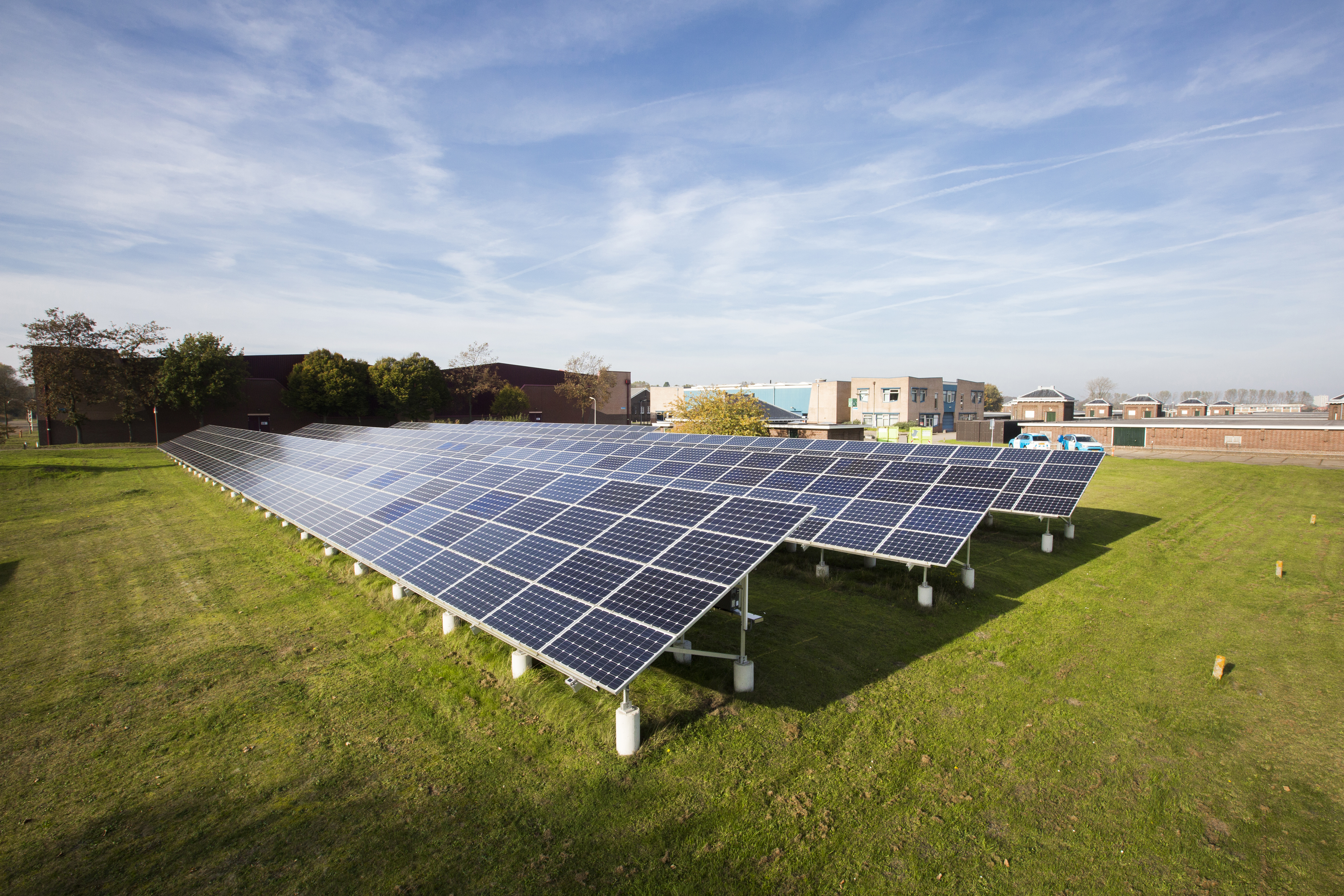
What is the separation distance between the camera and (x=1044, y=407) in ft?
297

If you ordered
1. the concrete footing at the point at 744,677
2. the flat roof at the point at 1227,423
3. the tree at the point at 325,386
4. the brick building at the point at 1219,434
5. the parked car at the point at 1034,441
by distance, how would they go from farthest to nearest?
the tree at the point at 325,386, the parked car at the point at 1034,441, the flat roof at the point at 1227,423, the brick building at the point at 1219,434, the concrete footing at the point at 744,677

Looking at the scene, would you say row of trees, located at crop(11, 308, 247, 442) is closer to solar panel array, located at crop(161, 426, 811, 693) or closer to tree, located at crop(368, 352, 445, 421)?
tree, located at crop(368, 352, 445, 421)

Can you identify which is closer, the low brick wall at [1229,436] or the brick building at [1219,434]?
the low brick wall at [1229,436]

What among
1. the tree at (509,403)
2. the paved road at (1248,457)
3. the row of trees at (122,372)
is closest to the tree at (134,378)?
the row of trees at (122,372)

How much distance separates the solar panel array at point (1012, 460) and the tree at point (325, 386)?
57491 millimetres

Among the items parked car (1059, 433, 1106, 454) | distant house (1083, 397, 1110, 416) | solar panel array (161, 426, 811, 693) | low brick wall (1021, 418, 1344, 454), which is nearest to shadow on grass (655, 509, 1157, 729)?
solar panel array (161, 426, 811, 693)

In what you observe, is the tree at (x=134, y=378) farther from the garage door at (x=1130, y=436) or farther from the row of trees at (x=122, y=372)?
the garage door at (x=1130, y=436)

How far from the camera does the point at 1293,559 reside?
2025 centimetres

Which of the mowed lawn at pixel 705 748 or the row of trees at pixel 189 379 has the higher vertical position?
the row of trees at pixel 189 379

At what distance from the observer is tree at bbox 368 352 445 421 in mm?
74000

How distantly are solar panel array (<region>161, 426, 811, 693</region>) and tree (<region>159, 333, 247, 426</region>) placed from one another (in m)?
54.6

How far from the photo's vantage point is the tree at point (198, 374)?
60562 millimetres

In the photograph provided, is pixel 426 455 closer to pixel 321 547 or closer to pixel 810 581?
pixel 321 547

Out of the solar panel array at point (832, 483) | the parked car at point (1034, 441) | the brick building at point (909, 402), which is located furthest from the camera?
the brick building at point (909, 402)
